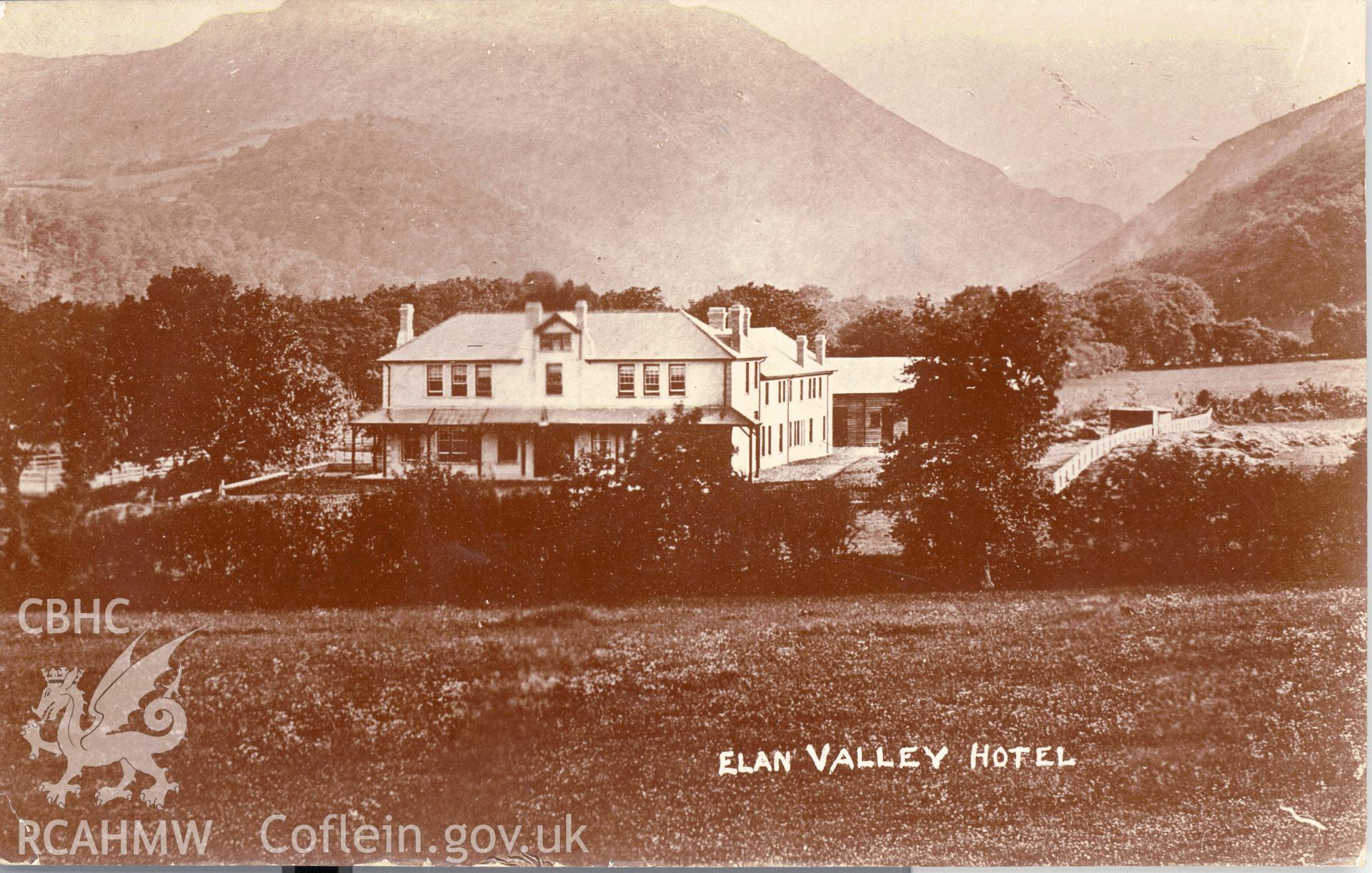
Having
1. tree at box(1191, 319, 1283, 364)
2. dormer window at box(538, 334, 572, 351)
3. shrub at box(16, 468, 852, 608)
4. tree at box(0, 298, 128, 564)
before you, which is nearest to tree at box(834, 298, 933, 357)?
shrub at box(16, 468, 852, 608)

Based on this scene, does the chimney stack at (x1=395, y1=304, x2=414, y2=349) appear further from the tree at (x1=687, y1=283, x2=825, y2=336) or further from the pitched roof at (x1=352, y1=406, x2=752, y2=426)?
the tree at (x1=687, y1=283, x2=825, y2=336)

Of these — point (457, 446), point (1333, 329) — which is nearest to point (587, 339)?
point (457, 446)

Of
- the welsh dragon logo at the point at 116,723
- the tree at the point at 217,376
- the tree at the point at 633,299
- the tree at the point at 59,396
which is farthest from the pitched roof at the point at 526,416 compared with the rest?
the welsh dragon logo at the point at 116,723

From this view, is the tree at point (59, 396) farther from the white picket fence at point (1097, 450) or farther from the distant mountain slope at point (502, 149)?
the white picket fence at point (1097, 450)

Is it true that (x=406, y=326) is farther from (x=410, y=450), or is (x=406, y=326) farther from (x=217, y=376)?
(x=217, y=376)

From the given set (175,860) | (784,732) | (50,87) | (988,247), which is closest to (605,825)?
(784,732)

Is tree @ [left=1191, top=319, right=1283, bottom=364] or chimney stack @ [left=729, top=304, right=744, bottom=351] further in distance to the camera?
tree @ [left=1191, top=319, right=1283, bottom=364]
